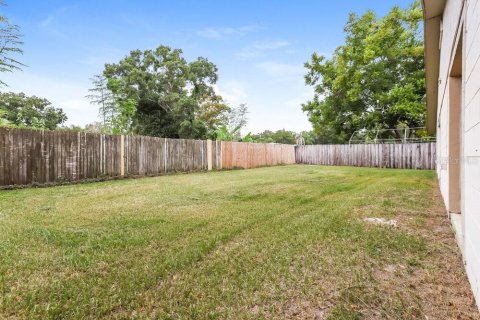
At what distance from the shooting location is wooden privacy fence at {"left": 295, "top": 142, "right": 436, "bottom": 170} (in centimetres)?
1448

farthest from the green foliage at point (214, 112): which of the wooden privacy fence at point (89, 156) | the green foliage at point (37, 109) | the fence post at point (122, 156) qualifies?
the fence post at point (122, 156)

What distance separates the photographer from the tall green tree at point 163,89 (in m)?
20.5

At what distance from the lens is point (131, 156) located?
9.52 metres

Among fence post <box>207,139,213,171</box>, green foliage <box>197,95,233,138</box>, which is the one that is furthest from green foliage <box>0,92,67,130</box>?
fence post <box>207,139,213,171</box>

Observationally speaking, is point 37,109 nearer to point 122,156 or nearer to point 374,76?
point 122,156

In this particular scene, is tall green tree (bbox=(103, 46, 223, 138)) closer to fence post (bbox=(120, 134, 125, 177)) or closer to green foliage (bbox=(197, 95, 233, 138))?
green foliage (bbox=(197, 95, 233, 138))

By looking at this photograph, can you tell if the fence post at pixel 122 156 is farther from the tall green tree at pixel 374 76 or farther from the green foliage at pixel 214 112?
the green foliage at pixel 214 112

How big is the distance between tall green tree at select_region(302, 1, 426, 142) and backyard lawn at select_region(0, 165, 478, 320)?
17733mm

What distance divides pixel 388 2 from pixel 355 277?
2369 centimetres

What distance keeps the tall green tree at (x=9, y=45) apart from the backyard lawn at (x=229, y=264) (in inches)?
219

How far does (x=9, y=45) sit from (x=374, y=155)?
17719 millimetres

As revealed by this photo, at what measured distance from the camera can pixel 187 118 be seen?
2097 cm

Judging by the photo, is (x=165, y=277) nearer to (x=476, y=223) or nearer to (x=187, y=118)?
(x=476, y=223)

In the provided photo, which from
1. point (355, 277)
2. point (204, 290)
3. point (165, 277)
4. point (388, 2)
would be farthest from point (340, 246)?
point (388, 2)
